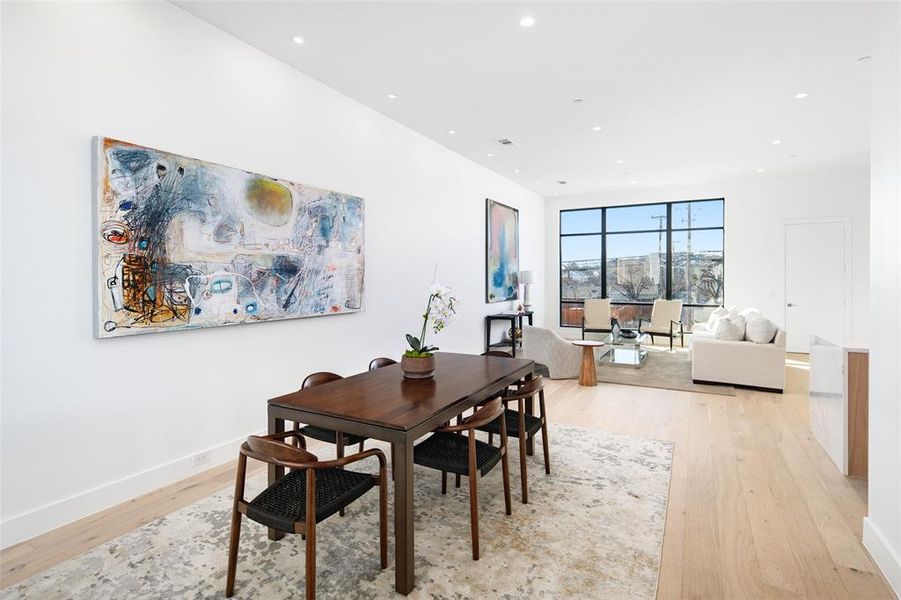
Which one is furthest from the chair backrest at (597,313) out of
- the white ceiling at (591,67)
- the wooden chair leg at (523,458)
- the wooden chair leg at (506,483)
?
the wooden chair leg at (506,483)

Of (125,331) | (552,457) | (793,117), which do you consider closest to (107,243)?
(125,331)

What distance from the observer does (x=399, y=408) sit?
85.0 inches

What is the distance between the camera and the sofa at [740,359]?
17.1 feet

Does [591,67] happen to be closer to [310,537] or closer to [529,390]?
[529,390]

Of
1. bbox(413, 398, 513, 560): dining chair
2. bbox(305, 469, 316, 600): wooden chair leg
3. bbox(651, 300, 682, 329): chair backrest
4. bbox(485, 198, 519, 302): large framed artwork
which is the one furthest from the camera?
bbox(651, 300, 682, 329): chair backrest

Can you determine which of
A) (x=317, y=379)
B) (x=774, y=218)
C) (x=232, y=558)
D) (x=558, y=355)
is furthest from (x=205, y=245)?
(x=774, y=218)

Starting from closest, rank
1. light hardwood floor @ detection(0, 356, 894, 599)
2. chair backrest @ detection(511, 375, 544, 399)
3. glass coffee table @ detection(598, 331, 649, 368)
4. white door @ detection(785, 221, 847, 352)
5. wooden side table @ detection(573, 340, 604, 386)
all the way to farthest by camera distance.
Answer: light hardwood floor @ detection(0, 356, 894, 599)
chair backrest @ detection(511, 375, 544, 399)
wooden side table @ detection(573, 340, 604, 386)
glass coffee table @ detection(598, 331, 649, 368)
white door @ detection(785, 221, 847, 352)

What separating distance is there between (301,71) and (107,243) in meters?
2.10

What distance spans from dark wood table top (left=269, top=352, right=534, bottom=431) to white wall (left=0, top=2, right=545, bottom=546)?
1042 mm

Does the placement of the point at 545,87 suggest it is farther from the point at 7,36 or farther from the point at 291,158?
the point at 7,36

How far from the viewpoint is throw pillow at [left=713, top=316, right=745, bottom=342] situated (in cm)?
550

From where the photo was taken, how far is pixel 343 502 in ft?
6.01

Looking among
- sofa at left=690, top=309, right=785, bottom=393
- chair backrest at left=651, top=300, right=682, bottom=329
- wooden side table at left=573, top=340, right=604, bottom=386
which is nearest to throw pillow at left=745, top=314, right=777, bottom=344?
sofa at left=690, top=309, right=785, bottom=393

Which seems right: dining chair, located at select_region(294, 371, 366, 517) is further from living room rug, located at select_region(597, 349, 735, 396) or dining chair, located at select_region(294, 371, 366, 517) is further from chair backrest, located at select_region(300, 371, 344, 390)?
living room rug, located at select_region(597, 349, 735, 396)
